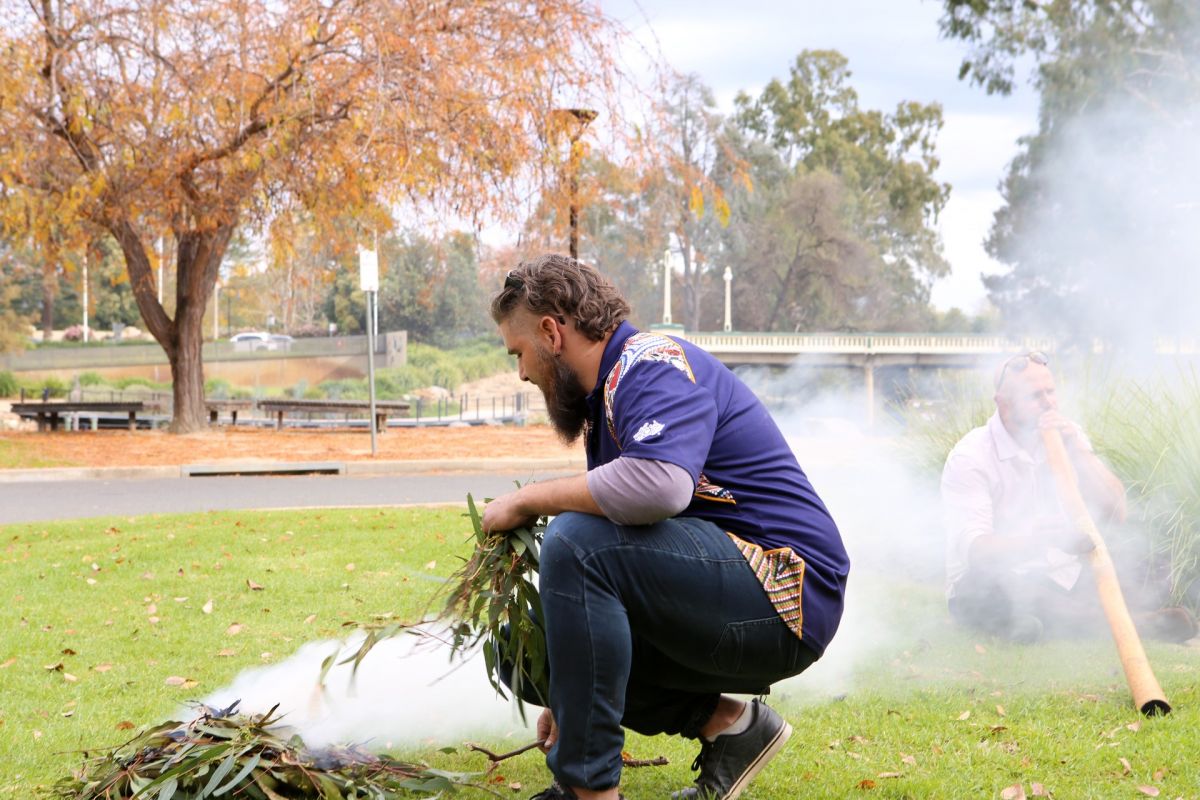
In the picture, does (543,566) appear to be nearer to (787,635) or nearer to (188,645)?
(787,635)

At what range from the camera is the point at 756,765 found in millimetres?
3203

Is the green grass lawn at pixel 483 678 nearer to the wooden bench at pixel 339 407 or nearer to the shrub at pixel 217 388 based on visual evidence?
the wooden bench at pixel 339 407

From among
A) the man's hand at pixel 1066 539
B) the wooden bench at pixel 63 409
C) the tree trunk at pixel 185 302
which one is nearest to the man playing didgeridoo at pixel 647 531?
the man's hand at pixel 1066 539

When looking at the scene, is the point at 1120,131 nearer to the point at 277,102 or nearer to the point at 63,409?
the point at 277,102

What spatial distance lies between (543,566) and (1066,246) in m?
35.9

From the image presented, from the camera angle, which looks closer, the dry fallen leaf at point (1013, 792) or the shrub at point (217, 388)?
the dry fallen leaf at point (1013, 792)

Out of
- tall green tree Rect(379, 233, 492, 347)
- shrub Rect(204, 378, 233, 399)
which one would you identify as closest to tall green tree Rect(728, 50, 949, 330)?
tall green tree Rect(379, 233, 492, 347)

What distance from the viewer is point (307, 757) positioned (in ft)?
10.4

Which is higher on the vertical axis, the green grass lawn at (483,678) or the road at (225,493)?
the green grass lawn at (483,678)

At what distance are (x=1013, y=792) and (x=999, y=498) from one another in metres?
2.05

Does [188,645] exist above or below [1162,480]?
below

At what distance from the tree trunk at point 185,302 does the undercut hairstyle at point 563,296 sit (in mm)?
16028

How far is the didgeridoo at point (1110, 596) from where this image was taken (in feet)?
13.2

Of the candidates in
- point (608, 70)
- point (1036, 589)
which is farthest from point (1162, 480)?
point (608, 70)
